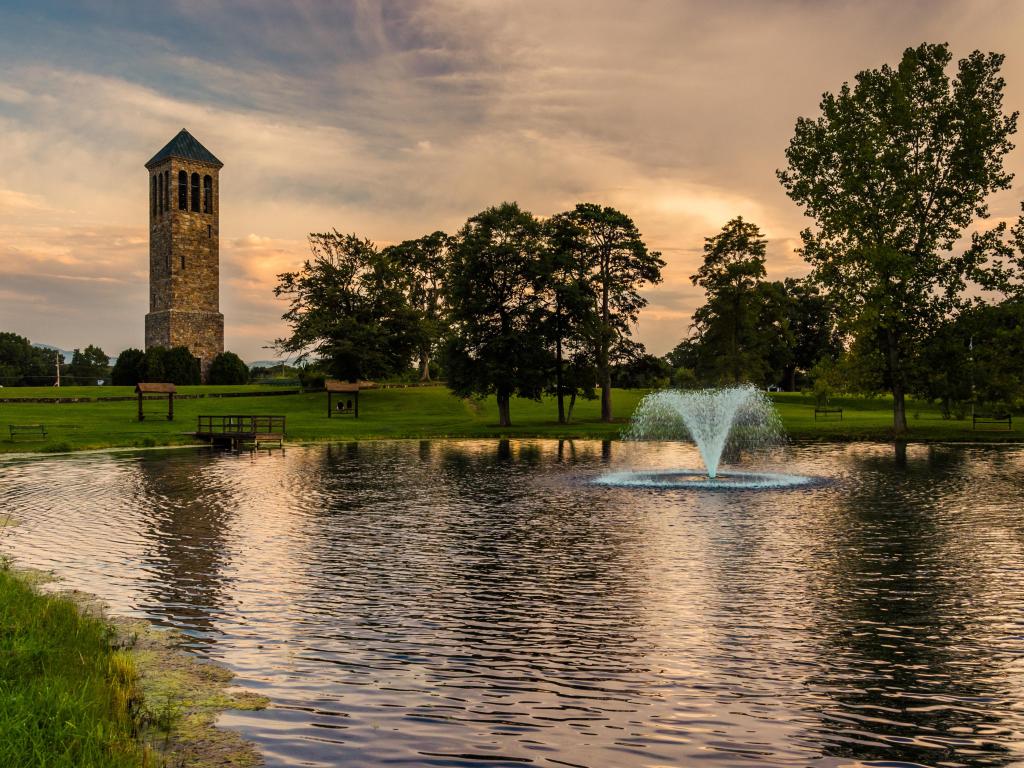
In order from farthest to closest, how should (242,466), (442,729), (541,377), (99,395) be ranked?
(99,395)
(541,377)
(242,466)
(442,729)

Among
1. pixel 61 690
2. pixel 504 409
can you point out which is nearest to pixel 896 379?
pixel 504 409

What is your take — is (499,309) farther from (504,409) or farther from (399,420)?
(399,420)

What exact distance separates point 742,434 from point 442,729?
55476mm

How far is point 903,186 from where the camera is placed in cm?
5534

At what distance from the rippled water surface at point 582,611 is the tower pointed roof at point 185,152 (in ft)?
330

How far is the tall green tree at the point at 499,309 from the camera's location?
66.6m

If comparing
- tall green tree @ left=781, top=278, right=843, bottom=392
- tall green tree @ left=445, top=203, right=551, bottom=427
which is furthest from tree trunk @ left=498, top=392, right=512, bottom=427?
tall green tree @ left=781, top=278, right=843, bottom=392

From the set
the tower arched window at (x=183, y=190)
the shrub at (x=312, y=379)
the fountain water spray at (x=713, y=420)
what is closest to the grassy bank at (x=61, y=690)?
the fountain water spray at (x=713, y=420)

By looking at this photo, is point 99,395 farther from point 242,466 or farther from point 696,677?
point 696,677

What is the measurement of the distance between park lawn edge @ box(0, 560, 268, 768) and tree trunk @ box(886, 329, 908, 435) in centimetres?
5208

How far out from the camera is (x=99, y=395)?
279 ft

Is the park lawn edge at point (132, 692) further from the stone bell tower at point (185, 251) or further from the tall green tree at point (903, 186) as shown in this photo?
the stone bell tower at point (185, 251)

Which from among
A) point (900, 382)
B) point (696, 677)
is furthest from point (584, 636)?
point (900, 382)

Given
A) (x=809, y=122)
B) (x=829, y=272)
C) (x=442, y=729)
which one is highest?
(x=809, y=122)
